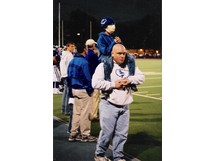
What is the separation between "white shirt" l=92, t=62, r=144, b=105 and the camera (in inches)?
144

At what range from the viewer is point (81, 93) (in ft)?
14.6

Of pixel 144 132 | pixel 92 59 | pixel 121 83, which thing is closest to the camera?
pixel 121 83

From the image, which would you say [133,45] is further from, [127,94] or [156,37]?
[127,94]

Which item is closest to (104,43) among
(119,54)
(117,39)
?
(117,39)

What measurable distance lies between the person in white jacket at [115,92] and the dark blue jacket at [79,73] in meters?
0.62

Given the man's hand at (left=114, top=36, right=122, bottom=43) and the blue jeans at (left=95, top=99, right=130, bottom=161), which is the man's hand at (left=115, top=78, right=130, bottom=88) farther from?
the man's hand at (left=114, top=36, right=122, bottom=43)

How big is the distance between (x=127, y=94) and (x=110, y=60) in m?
0.37

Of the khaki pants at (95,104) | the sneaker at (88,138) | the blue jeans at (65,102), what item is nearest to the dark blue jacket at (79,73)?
the khaki pants at (95,104)

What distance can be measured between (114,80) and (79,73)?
2.45 feet

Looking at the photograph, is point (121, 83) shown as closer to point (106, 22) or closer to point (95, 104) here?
point (106, 22)

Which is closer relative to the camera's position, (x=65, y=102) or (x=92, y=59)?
(x=92, y=59)

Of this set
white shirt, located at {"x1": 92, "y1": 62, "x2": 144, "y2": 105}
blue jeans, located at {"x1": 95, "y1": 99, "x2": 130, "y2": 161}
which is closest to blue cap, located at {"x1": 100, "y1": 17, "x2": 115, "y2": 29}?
white shirt, located at {"x1": 92, "y1": 62, "x2": 144, "y2": 105}

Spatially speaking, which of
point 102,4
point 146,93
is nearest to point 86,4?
point 102,4

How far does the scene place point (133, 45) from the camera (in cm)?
434
